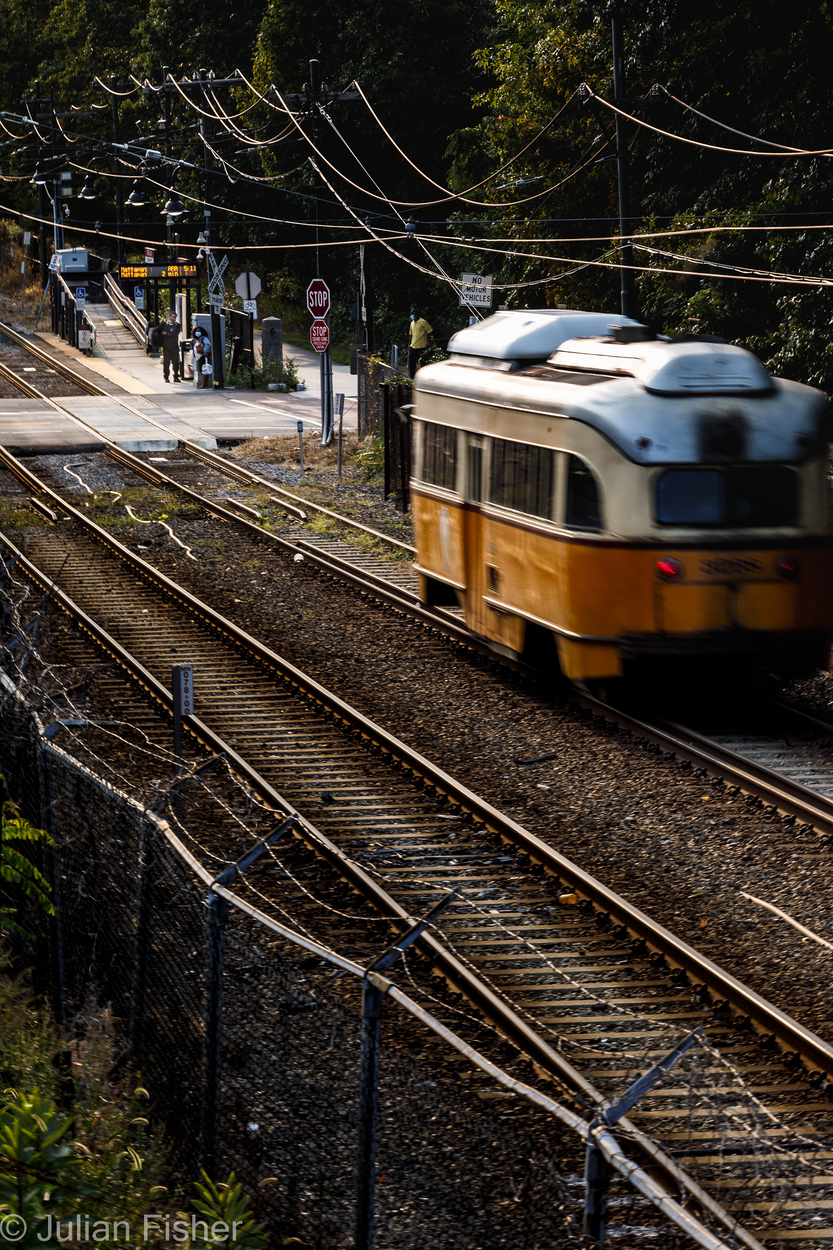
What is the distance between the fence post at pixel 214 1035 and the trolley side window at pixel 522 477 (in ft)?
28.8

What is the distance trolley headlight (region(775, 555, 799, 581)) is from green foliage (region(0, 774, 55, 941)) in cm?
726

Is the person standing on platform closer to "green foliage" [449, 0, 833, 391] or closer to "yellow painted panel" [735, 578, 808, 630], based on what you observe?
"green foliage" [449, 0, 833, 391]

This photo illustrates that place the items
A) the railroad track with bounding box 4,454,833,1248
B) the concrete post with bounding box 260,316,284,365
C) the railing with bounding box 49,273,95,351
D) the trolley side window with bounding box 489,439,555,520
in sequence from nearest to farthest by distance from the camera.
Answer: the railroad track with bounding box 4,454,833,1248 → the trolley side window with bounding box 489,439,555,520 → the concrete post with bounding box 260,316,284,365 → the railing with bounding box 49,273,95,351

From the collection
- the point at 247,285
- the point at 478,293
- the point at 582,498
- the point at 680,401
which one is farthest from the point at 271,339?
the point at 680,401

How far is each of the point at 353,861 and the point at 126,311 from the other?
54968 millimetres

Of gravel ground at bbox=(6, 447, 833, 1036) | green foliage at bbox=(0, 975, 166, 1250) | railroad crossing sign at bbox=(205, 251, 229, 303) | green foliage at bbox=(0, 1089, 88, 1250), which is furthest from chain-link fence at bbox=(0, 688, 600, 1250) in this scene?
railroad crossing sign at bbox=(205, 251, 229, 303)

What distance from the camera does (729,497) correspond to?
1315cm

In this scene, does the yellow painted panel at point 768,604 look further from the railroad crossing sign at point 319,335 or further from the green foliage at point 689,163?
the railroad crossing sign at point 319,335

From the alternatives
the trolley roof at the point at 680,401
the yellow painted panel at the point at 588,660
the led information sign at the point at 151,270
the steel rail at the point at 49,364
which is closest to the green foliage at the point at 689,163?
the led information sign at the point at 151,270

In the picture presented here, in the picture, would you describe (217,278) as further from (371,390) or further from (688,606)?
(688,606)

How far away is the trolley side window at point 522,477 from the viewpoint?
13930 millimetres

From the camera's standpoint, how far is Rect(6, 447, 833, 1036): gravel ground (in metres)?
→ 9.27

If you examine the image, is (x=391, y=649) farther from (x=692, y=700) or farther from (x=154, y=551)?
(x=154, y=551)

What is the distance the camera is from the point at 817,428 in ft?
44.1
